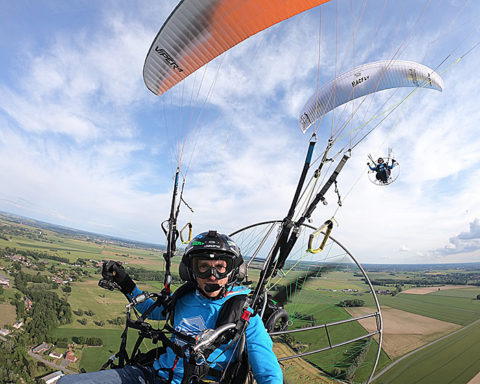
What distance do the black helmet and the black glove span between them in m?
0.62

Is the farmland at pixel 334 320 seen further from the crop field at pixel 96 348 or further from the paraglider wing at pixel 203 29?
the paraglider wing at pixel 203 29

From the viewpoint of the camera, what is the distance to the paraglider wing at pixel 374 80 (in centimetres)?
742

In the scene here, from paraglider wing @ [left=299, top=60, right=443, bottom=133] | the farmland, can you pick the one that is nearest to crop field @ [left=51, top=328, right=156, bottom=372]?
the farmland

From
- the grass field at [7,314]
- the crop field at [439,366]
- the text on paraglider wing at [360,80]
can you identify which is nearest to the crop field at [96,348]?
the grass field at [7,314]

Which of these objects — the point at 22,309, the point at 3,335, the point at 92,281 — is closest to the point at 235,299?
the point at 22,309

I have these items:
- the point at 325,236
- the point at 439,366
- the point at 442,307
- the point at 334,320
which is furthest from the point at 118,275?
the point at 442,307

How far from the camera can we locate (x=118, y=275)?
233 centimetres

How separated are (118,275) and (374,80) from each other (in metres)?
8.90

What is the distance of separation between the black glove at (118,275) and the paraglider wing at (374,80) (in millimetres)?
6761

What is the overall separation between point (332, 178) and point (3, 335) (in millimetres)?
39536

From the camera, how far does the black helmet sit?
81.7 inches

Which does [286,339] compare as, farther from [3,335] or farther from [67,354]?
[3,335]

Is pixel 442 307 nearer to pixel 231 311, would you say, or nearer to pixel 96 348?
pixel 96 348

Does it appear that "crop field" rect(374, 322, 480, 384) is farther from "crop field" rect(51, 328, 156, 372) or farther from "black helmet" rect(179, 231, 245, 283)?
"black helmet" rect(179, 231, 245, 283)
